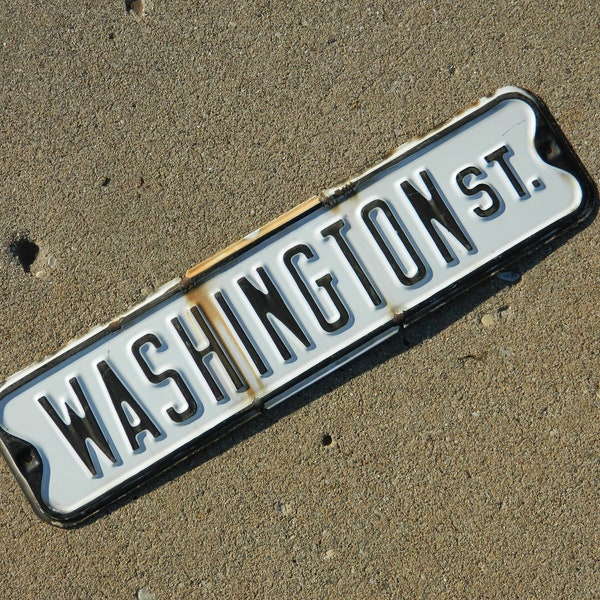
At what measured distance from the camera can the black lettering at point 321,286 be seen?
1.92 m

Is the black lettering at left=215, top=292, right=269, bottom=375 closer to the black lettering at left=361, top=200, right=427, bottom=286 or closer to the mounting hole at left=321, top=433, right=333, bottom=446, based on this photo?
the mounting hole at left=321, top=433, right=333, bottom=446

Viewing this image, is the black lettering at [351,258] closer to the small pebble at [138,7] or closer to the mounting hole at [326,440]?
the mounting hole at [326,440]

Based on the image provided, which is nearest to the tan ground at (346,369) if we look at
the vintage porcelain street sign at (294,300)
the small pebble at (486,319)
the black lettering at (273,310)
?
the small pebble at (486,319)

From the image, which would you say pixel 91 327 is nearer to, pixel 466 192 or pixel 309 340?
pixel 309 340

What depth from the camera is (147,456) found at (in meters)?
1.99

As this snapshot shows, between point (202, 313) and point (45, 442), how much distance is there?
0.67 m

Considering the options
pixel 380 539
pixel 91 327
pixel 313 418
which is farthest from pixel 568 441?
pixel 91 327

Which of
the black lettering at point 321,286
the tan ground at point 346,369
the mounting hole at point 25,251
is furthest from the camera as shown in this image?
the mounting hole at point 25,251

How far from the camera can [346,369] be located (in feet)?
6.79

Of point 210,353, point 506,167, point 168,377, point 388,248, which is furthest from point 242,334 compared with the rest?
point 506,167

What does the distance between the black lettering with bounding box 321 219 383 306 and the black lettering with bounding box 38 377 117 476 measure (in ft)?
3.08

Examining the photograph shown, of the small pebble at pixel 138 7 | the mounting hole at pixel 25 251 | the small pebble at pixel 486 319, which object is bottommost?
the small pebble at pixel 486 319

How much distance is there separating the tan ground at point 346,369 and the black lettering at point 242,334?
0.67 ft

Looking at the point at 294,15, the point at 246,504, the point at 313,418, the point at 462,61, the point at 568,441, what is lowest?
the point at 568,441
